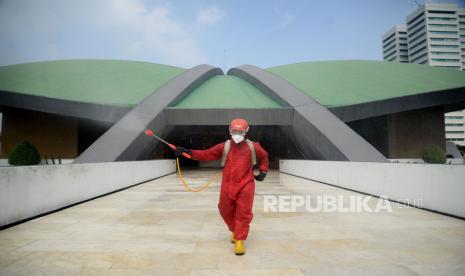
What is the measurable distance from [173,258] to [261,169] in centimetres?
176

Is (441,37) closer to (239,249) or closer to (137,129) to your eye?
(137,129)

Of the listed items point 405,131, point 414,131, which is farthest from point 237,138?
point 414,131

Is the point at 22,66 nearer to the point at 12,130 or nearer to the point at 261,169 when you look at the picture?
the point at 12,130

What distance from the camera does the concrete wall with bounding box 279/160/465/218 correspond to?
6.15 meters

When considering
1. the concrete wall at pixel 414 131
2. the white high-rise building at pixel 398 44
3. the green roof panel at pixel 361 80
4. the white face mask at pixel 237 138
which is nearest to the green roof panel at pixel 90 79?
the green roof panel at pixel 361 80

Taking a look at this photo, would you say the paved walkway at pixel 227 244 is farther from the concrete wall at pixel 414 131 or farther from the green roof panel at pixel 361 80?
the concrete wall at pixel 414 131

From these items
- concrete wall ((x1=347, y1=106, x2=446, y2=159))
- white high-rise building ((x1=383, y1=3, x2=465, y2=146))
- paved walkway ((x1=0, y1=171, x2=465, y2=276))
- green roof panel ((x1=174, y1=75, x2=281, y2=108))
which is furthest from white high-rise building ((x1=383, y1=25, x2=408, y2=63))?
paved walkway ((x1=0, y1=171, x2=465, y2=276))

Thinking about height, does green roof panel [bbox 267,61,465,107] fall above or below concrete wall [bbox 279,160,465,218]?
above

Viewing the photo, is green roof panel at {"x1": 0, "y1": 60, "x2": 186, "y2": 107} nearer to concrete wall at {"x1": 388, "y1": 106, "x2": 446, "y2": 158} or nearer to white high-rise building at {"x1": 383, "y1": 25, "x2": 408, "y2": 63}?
concrete wall at {"x1": 388, "y1": 106, "x2": 446, "y2": 158}

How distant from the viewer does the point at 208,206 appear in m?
7.84

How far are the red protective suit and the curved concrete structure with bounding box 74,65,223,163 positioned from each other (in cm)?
1221

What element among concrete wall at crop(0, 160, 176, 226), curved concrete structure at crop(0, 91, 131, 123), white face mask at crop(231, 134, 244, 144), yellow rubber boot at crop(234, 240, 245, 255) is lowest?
yellow rubber boot at crop(234, 240, 245, 255)

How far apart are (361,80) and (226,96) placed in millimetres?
12079

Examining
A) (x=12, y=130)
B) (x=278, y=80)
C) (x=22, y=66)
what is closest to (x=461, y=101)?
(x=278, y=80)
